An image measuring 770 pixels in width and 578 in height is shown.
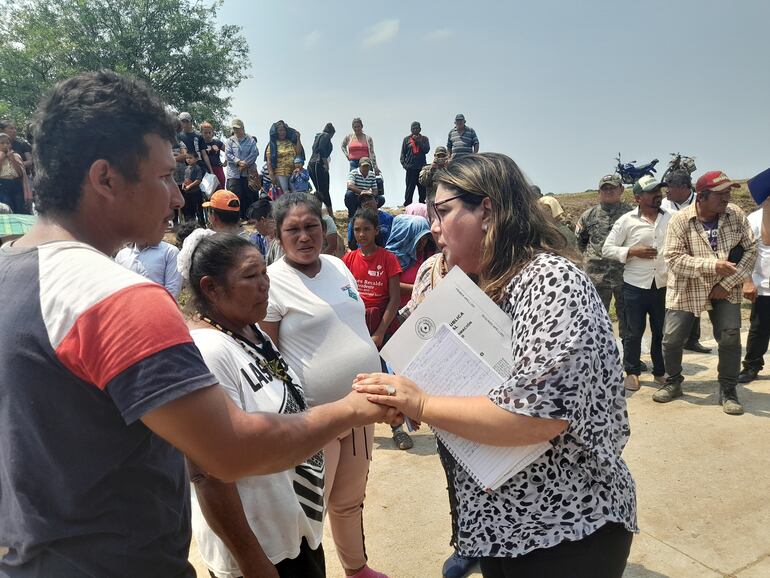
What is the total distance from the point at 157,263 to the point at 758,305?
18.6 ft

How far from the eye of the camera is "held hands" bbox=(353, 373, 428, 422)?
153cm

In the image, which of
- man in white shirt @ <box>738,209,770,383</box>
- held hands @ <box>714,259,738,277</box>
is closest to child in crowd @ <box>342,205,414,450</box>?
held hands @ <box>714,259,738,277</box>

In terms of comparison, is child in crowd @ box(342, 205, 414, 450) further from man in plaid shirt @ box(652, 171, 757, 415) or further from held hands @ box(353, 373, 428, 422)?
held hands @ box(353, 373, 428, 422)

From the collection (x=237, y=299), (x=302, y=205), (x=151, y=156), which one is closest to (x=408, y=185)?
(x=302, y=205)

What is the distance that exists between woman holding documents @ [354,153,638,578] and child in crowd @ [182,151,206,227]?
9089 millimetres

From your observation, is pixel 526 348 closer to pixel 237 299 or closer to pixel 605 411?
pixel 605 411

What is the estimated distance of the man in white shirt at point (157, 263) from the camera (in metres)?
4.67

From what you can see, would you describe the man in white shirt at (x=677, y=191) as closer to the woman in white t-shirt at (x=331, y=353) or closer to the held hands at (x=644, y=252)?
the held hands at (x=644, y=252)

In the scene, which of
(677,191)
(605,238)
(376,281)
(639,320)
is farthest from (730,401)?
(376,281)

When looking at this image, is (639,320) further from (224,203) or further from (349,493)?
(224,203)

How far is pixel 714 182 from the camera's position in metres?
4.63

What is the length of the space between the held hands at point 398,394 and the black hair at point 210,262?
2.46 ft

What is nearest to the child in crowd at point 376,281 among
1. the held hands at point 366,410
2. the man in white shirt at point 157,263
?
the man in white shirt at point 157,263

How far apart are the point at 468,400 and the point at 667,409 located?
4.25m
